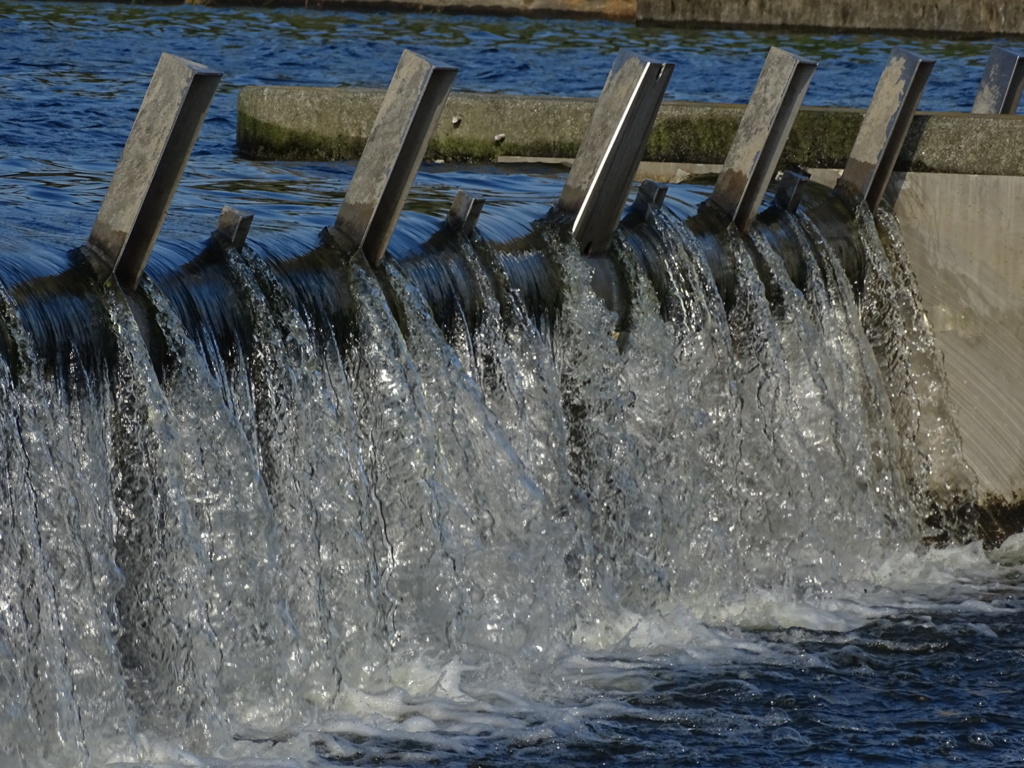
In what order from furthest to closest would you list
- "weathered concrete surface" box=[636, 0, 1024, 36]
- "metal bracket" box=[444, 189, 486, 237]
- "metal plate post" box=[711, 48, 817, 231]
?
1. "weathered concrete surface" box=[636, 0, 1024, 36]
2. "metal plate post" box=[711, 48, 817, 231]
3. "metal bracket" box=[444, 189, 486, 237]

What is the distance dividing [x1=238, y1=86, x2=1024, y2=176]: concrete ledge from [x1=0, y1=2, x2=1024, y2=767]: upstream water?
57cm

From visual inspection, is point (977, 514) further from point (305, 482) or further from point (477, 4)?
point (477, 4)

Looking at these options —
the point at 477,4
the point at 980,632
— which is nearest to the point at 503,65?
the point at 477,4

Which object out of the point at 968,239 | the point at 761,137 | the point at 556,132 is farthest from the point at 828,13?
the point at 761,137

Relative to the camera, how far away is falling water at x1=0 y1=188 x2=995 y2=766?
5.16 m

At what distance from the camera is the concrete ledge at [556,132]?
8508 mm

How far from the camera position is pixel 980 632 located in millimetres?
6953

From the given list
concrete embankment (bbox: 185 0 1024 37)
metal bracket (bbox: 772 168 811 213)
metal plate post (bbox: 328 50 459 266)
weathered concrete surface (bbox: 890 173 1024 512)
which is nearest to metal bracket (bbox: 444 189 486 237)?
metal plate post (bbox: 328 50 459 266)

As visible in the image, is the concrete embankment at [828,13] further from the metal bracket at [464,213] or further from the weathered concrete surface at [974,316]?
the metal bracket at [464,213]

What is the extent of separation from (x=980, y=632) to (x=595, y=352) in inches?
76.4

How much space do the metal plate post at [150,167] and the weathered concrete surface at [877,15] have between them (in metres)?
21.5

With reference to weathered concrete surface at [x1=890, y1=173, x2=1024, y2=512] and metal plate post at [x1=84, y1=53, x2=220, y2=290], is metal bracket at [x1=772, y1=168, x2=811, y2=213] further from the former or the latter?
metal plate post at [x1=84, y1=53, x2=220, y2=290]

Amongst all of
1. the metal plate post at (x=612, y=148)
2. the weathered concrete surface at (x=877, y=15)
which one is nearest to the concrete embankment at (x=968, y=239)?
the metal plate post at (x=612, y=148)

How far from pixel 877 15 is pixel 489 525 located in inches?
810
